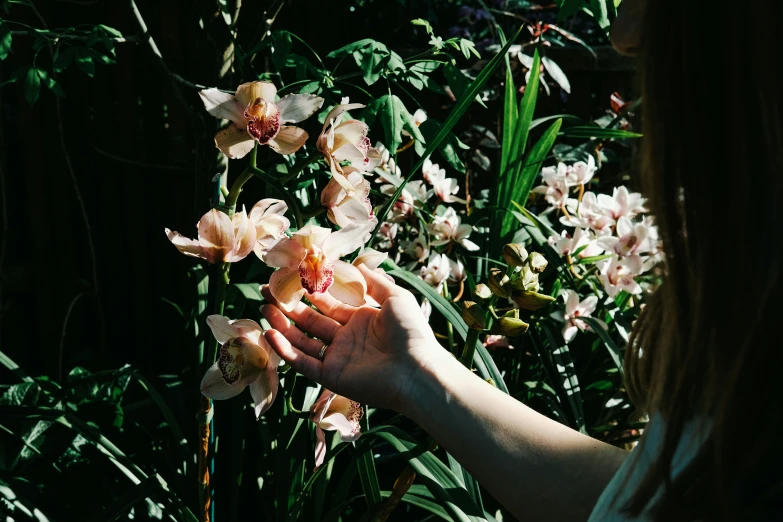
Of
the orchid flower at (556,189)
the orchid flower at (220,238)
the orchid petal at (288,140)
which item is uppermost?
the orchid petal at (288,140)

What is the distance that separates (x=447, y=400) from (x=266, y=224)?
1.08 feet

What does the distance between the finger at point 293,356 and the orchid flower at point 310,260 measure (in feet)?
0.14

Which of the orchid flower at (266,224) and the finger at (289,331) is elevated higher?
the orchid flower at (266,224)

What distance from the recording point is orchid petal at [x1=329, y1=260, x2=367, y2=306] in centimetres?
90

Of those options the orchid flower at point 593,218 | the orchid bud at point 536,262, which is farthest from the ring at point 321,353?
the orchid flower at point 593,218

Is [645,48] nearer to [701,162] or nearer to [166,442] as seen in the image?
[701,162]

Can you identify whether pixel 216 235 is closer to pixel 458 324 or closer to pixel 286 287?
pixel 286 287

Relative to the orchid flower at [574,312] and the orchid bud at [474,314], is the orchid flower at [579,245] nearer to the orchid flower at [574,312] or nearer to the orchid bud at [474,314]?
the orchid flower at [574,312]

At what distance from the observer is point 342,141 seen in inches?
36.0

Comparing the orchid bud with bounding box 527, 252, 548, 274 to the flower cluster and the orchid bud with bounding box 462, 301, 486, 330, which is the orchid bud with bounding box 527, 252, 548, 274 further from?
the flower cluster

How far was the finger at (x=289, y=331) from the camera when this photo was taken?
94cm

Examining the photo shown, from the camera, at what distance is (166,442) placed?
1.72 m

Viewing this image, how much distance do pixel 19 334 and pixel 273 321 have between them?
5.72 feet

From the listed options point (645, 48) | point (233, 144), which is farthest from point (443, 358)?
point (645, 48)
